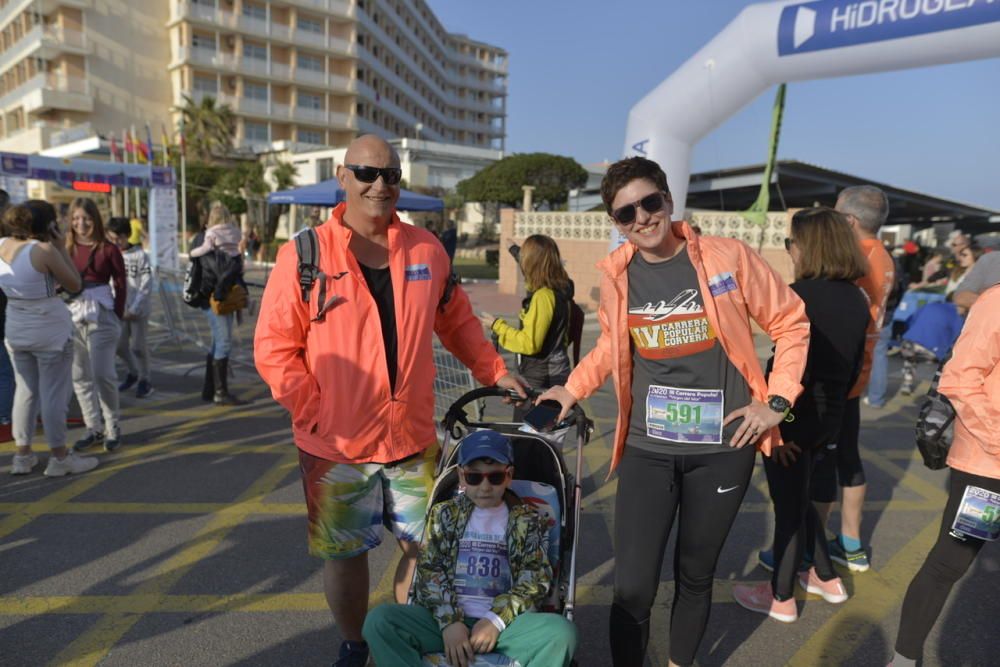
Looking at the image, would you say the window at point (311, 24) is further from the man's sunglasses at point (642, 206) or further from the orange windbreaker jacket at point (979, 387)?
the orange windbreaker jacket at point (979, 387)

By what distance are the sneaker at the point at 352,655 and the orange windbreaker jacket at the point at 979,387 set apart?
251cm

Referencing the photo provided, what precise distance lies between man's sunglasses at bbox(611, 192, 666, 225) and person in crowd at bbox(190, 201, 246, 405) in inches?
195

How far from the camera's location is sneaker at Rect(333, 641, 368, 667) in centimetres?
262

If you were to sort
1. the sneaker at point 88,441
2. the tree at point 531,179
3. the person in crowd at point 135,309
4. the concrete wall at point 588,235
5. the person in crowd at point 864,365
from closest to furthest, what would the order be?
the person in crowd at point 864,365 → the sneaker at point 88,441 → the person in crowd at point 135,309 → the concrete wall at point 588,235 → the tree at point 531,179

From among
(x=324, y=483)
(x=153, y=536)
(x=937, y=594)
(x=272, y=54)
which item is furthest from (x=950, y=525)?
(x=272, y=54)

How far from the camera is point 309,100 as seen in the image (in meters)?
56.8

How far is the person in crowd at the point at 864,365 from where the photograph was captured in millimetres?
3441

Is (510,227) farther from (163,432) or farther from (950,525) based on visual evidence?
(950,525)

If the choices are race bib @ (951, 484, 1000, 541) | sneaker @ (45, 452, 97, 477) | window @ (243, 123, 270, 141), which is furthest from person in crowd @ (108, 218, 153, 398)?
window @ (243, 123, 270, 141)

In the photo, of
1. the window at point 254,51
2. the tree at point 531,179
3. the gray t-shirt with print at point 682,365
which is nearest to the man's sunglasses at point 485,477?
the gray t-shirt with print at point 682,365

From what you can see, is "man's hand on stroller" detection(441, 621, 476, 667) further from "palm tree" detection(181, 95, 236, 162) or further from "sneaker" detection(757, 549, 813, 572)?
"palm tree" detection(181, 95, 236, 162)

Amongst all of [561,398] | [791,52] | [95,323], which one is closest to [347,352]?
[561,398]

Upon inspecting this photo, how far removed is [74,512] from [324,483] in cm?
280

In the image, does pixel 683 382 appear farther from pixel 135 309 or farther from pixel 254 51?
pixel 254 51
